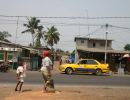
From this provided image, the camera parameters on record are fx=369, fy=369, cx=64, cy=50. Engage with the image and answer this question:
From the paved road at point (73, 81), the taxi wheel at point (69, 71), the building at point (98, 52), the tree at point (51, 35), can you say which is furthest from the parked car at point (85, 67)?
the tree at point (51, 35)

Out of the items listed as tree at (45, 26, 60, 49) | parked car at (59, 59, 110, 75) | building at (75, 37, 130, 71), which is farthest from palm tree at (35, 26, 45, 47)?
parked car at (59, 59, 110, 75)

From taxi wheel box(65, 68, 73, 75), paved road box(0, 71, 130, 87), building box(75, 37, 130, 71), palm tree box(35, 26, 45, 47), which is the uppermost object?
palm tree box(35, 26, 45, 47)

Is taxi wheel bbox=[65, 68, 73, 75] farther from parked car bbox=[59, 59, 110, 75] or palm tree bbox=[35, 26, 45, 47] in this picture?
palm tree bbox=[35, 26, 45, 47]

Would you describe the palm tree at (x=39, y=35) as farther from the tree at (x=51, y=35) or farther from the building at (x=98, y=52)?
the building at (x=98, y=52)

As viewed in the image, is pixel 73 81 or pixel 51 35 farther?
pixel 51 35

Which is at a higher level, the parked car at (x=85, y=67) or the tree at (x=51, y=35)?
the tree at (x=51, y=35)

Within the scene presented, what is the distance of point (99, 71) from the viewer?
37.9 meters

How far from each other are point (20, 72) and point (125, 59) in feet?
106

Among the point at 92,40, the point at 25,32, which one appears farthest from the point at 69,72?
the point at 25,32

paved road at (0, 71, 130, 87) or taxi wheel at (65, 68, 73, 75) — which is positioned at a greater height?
taxi wheel at (65, 68, 73, 75)

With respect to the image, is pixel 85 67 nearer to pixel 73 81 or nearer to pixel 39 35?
pixel 73 81

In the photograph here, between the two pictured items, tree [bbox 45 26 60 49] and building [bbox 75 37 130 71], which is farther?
tree [bbox 45 26 60 49]

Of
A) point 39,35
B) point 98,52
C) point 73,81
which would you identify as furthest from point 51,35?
point 73,81

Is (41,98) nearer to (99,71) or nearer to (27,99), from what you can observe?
(27,99)
